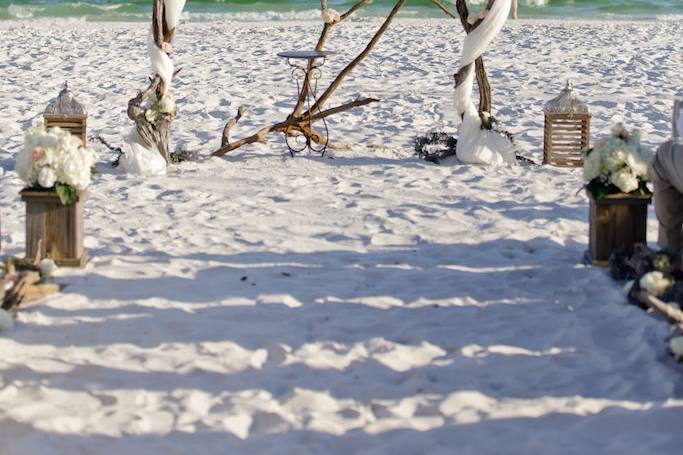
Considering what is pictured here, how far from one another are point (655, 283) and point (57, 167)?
3225 mm

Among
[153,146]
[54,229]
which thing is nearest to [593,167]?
[54,229]

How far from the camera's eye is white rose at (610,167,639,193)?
630 cm

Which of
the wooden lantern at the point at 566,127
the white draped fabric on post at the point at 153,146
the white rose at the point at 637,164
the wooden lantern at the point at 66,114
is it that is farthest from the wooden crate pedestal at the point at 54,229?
the wooden lantern at the point at 566,127

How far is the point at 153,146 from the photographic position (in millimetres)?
8953

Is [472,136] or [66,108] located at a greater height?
[66,108]

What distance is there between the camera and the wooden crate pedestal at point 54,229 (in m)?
6.40

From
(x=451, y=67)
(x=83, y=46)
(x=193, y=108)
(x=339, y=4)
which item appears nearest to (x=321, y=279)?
(x=193, y=108)

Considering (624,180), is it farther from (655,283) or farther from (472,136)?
(472,136)

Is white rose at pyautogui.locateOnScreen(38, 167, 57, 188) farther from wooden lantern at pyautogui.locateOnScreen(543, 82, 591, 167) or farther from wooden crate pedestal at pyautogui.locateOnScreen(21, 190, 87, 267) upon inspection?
wooden lantern at pyautogui.locateOnScreen(543, 82, 591, 167)

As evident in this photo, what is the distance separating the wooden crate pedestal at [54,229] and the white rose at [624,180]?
2964 mm

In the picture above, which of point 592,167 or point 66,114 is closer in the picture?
point 592,167

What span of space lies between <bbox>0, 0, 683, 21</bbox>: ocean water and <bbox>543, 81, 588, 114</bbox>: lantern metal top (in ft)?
51.7

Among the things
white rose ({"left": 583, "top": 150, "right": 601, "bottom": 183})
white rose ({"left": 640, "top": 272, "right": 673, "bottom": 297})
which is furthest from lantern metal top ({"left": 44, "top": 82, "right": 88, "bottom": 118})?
white rose ({"left": 640, "top": 272, "right": 673, "bottom": 297})

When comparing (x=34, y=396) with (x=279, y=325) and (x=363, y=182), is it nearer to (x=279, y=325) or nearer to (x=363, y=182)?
(x=279, y=325)
